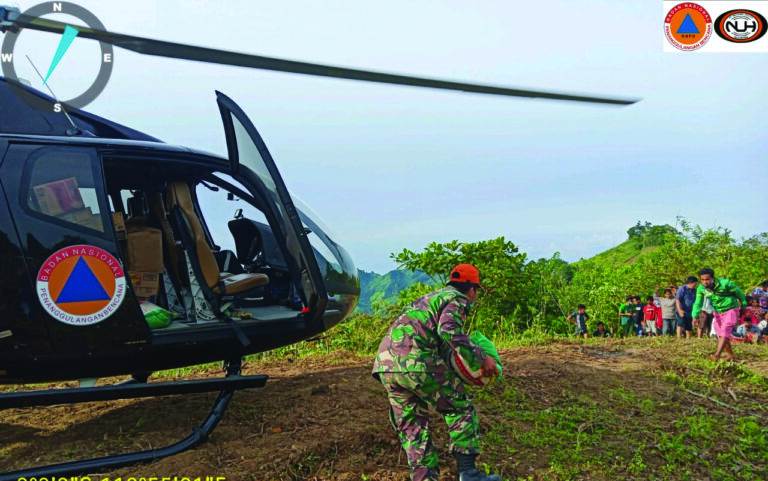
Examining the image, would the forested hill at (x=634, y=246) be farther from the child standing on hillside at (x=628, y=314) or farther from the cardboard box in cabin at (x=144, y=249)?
the cardboard box in cabin at (x=144, y=249)

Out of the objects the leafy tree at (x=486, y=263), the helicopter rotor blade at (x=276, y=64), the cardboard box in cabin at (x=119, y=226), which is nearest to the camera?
the helicopter rotor blade at (x=276, y=64)

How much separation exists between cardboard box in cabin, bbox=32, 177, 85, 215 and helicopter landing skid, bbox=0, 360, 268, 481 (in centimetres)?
136

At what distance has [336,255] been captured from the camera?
555 centimetres

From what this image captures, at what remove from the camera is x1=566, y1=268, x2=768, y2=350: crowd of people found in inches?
293

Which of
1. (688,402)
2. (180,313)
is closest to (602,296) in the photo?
(688,402)

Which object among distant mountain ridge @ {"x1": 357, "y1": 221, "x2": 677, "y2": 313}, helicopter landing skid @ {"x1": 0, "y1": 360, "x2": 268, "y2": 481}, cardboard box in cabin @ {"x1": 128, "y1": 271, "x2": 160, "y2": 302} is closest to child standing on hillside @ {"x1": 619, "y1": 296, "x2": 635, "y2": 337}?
helicopter landing skid @ {"x1": 0, "y1": 360, "x2": 268, "y2": 481}

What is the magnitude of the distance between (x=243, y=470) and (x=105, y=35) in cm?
321

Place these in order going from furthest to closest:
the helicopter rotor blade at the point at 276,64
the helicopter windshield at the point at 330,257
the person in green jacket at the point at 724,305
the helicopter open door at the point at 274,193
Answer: the person in green jacket at the point at 724,305, the helicopter windshield at the point at 330,257, the helicopter open door at the point at 274,193, the helicopter rotor blade at the point at 276,64

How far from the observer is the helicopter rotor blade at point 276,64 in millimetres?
3443

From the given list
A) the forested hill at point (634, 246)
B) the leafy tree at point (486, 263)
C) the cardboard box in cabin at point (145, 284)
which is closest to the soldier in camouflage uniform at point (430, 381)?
the cardboard box in cabin at point (145, 284)

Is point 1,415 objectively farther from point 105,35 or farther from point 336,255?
point 105,35

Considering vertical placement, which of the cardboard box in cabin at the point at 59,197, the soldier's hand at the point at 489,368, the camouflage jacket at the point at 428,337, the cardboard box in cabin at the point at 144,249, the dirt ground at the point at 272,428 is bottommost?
the dirt ground at the point at 272,428

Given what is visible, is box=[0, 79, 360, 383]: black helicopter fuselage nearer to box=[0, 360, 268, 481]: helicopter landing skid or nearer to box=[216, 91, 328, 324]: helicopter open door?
box=[216, 91, 328, 324]: helicopter open door

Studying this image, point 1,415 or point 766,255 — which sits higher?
point 766,255
